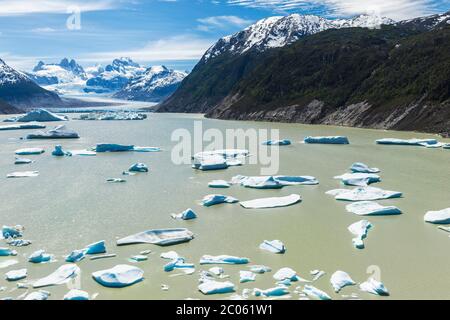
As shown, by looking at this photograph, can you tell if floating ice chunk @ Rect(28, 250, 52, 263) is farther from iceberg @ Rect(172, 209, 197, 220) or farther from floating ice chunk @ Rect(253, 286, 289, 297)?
floating ice chunk @ Rect(253, 286, 289, 297)

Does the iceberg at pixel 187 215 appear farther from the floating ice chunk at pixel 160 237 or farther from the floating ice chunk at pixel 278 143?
the floating ice chunk at pixel 278 143

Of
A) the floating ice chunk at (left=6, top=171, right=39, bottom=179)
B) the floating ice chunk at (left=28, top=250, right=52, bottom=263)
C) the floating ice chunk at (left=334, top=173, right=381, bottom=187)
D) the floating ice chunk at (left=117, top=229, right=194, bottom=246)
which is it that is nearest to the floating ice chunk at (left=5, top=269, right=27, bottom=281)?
the floating ice chunk at (left=28, top=250, right=52, bottom=263)

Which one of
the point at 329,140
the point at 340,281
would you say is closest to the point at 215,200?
the point at 340,281

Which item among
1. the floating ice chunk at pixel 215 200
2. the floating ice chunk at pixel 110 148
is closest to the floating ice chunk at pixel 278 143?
the floating ice chunk at pixel 110 148

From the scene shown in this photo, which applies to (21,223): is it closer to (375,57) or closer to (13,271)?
(13,271)

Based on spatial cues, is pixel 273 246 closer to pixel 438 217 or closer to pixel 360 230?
pixel 360 230

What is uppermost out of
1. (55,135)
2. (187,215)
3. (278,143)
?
(55,135)
